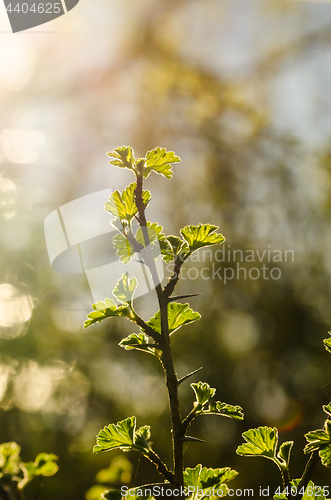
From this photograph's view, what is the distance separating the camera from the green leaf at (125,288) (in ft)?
3.87

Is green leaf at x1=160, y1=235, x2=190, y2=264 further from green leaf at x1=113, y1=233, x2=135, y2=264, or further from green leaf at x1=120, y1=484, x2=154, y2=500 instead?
green leaf at x1=120, y1=484, x2=154, y2=500

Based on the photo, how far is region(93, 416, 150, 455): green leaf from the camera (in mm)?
1090

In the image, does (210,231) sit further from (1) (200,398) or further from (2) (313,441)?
(2) (313,441)

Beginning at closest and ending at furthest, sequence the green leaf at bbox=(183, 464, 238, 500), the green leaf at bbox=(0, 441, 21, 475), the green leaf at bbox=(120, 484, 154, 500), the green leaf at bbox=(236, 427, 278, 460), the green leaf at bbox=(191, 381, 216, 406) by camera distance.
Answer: the green leaf at bbox=(0, 441, 21, 475)
the green leaf at bbox=(120, 484, 154, 500)
the green leaf at bbox=(183, 464, 238, 500)
the green leaf at bbox=(191, 381, 216, 406)
the green leaf at bbox=(236, 427, 278, 460)

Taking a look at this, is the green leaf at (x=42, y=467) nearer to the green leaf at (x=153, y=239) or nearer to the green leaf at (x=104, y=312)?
the green leaf at (x=104, y=312)

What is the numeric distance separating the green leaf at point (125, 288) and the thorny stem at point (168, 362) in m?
0.18

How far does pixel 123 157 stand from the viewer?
1.16m

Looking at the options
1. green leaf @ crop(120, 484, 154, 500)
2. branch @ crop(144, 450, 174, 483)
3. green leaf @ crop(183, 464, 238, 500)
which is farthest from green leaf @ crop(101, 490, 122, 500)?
green leaf @ crop(183, 464, 238, 500)

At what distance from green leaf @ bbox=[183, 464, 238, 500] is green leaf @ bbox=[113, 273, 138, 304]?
683 millimetres

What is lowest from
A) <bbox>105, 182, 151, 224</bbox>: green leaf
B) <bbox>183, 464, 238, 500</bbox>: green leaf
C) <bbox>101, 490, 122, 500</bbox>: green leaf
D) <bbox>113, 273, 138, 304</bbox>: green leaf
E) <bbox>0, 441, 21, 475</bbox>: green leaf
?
<bbox>183, 464, 238, 500</bbox>: green leaf

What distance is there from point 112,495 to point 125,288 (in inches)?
25.8

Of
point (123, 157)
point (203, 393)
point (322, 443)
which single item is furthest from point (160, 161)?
point (322, 443)

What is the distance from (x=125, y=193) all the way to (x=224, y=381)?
519cm

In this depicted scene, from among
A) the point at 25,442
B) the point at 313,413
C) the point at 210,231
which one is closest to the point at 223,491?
the point at 210,231
